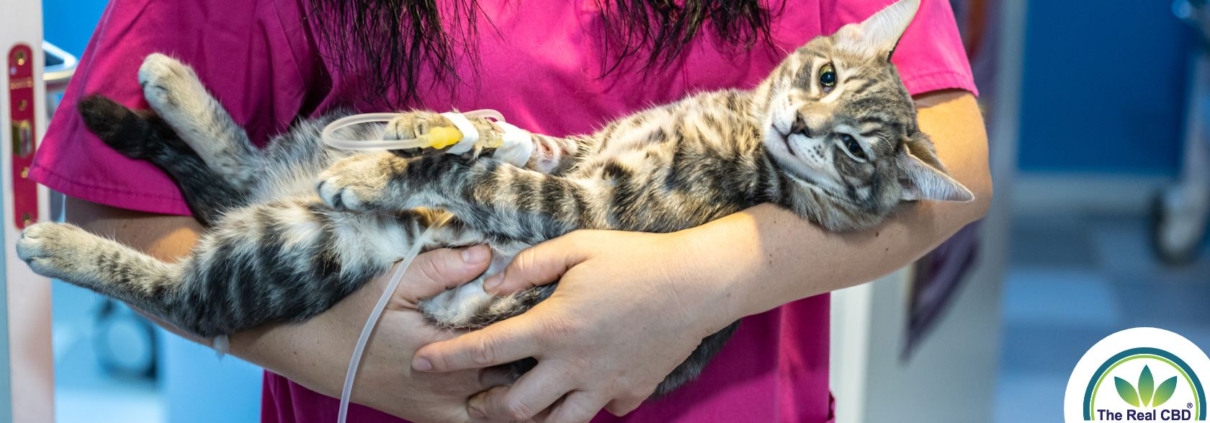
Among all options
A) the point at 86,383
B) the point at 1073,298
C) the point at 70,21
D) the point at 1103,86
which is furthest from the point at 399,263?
the point at 1103,86

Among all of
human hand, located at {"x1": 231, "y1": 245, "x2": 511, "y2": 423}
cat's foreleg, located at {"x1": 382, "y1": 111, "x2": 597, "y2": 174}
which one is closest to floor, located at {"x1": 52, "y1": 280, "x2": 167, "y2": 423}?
human hand, located at {"x1": 231, "y1": 245, "x2": 511, "y2": 423}

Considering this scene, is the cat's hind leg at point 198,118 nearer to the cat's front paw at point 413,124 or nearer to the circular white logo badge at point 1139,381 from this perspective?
the cat's front paw at point 413,124

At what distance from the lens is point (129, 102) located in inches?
40.7

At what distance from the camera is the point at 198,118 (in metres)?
1.10

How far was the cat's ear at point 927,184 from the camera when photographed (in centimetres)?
98

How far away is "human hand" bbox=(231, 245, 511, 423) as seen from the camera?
37.9 inches

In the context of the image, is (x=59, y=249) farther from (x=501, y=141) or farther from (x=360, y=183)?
(x=501, y=141)

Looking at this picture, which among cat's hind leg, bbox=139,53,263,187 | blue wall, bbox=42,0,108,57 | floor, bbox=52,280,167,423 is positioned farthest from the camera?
floor, bbox=52,280,167,423

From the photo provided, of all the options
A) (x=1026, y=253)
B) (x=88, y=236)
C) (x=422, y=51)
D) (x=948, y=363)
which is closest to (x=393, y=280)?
(x=422, y=51)

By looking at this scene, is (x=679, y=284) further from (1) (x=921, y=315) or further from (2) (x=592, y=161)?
(1) (x=921, y=315)

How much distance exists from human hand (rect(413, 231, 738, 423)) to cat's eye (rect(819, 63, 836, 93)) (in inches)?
12.7

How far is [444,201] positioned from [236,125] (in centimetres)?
31

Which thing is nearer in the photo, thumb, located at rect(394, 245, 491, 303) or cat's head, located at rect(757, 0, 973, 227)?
thumb, located at rect(394, 245, 491, 303)

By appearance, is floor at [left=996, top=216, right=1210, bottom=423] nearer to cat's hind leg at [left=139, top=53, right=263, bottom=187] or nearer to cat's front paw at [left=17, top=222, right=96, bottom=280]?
cat's hind leg at [left=139, top=53, right=263, bottom=187]
